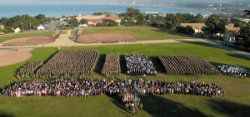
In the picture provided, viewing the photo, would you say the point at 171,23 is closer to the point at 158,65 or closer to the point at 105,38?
the point at 105,38

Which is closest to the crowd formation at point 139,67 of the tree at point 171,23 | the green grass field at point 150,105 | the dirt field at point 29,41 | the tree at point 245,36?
the green grass field at point 150,105

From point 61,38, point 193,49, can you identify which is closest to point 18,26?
point 61,38

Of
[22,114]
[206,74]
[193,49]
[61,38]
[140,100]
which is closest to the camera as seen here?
[22,114]

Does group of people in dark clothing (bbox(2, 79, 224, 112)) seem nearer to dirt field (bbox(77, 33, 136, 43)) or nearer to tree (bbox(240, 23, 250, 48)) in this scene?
tree (bbox(240, 23, 250, 48))

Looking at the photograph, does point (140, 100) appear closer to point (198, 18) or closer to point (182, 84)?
point (182, 84)

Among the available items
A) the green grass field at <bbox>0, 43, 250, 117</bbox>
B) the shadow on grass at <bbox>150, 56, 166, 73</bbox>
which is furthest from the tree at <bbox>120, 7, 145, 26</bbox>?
the green grass field at <bbox>0, 43, 250, 117</bbox>

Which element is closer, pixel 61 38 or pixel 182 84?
pixel 182 84

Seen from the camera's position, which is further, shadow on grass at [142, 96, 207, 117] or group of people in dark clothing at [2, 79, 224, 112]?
group of people in dark clothing at [2, 79, 224, 112]

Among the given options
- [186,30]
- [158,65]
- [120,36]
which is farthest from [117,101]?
[186,30]
